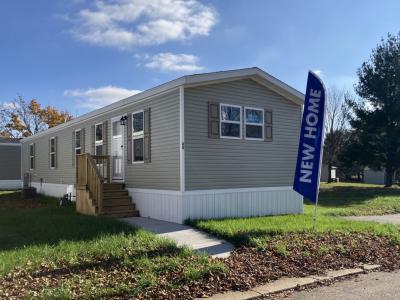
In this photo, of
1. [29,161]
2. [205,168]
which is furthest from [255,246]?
[29,161]

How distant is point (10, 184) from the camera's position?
28109 millimetres

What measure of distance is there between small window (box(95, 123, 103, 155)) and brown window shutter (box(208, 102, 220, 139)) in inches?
220

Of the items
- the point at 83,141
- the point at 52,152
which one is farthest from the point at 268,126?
the point at 52,152

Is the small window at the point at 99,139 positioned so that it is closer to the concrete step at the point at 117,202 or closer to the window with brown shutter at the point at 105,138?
the window with brown shutter at the point at 105,138

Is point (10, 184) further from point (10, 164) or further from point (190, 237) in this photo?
point (190, 237)

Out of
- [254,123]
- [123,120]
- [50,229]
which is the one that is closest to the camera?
[50,229]

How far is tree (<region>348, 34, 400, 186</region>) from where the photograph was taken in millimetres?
26812

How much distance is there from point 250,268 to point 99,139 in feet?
34.6

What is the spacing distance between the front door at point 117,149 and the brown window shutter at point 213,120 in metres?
3.76

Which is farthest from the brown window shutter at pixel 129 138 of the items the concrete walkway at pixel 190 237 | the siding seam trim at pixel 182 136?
the siding seam trim at pixel 182 136

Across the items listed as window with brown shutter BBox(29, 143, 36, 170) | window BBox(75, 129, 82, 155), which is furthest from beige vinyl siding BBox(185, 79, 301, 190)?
window with brown shutter BBox(29, 143, 36, 170)

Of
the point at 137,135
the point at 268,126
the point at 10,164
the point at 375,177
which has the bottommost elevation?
the point at 375,177

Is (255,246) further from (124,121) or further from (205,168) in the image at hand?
(124,121)

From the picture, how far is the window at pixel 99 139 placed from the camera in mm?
15891
